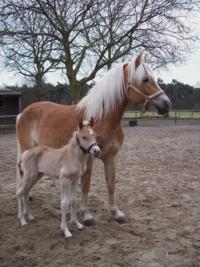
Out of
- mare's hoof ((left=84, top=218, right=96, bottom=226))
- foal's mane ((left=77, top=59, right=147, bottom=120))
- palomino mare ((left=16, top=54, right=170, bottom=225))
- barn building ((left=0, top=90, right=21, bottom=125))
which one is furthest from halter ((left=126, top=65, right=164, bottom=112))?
barn building ((left=0, top=90, right=21, bottom=125))

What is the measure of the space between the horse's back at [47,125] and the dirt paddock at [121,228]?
2.99 ft

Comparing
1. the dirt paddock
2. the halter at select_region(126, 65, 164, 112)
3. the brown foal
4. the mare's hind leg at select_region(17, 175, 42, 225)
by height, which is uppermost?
the halter at select_region(126, 65, 164, 112)

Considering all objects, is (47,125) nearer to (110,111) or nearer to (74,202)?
(110,111)

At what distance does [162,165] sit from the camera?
24.1 feet

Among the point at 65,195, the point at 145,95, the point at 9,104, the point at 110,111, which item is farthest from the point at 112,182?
the point at 9,104

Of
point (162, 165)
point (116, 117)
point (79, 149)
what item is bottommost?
point (162, 165)

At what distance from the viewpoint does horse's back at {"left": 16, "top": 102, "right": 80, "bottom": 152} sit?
3.96m

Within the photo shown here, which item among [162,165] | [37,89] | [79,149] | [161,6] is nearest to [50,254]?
[79,149]

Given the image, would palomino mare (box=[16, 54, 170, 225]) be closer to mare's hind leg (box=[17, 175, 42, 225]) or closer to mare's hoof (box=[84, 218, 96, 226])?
mare's hoof (box=[84, 218, 96, 226])

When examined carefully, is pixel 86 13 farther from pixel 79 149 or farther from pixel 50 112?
pixel 79 149

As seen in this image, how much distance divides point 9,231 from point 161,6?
38.5ft

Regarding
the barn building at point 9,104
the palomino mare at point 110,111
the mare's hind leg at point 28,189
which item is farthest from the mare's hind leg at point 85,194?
the barn building at point 9,104

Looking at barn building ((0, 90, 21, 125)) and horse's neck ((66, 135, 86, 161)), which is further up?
barn building ((0, 90, 21, 125))

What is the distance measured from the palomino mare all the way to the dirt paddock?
370 millimetres
